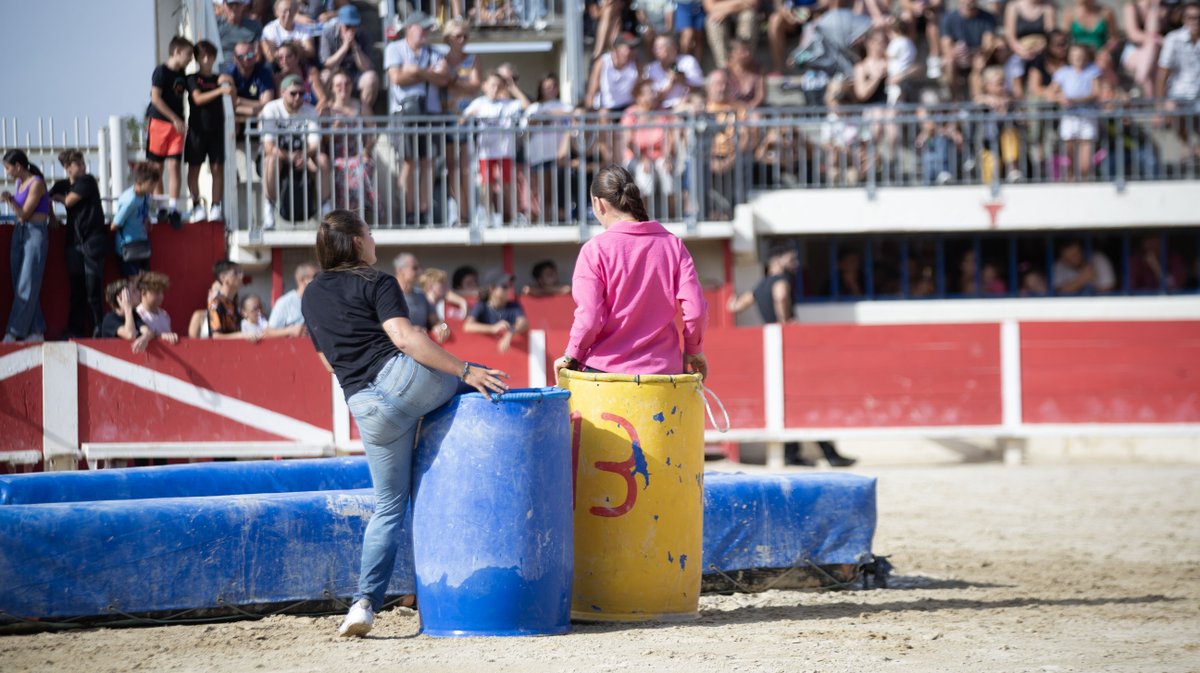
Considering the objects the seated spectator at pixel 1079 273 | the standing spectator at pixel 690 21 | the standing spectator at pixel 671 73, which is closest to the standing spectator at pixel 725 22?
the standing spectator at pixel 690 21

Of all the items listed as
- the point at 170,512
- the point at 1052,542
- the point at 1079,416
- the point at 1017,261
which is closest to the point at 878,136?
the point at 1017,261

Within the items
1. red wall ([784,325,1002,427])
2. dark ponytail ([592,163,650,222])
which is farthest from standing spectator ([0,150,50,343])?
dark ponytail ([592,163,650,222])

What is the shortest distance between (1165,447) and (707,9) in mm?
7372

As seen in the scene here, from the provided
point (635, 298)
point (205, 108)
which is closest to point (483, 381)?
point (635, 298)

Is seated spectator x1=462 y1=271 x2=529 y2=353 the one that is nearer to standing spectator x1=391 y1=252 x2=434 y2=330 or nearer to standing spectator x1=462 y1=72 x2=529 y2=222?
standing spectator x1=391 y1=252 x2=434 y2=330

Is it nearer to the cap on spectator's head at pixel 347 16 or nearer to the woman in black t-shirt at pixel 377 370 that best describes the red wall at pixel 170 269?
the cap on spectator's head at pixel 347 16

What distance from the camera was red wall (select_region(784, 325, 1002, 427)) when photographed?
14.7 m

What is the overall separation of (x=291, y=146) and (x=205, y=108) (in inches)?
45.4

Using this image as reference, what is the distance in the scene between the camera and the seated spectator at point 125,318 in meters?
12.1

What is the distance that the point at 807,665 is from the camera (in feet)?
16.4

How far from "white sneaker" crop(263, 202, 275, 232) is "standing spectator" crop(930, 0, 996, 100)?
26.7ft

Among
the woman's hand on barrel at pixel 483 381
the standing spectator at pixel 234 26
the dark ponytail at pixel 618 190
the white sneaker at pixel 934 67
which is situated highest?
the standing spectator at pixel 234 26

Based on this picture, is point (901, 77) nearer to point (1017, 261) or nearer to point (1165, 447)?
point (1017, 261)

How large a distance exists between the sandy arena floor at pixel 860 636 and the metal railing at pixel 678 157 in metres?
7.59
